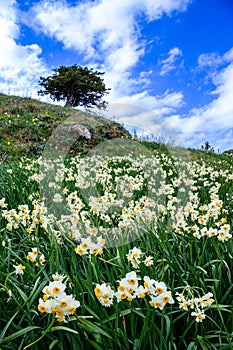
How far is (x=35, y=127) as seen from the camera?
1341cm

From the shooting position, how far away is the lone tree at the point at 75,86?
25.3m

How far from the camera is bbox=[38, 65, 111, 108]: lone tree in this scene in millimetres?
25344

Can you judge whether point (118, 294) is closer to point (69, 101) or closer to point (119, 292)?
point (119, 292)

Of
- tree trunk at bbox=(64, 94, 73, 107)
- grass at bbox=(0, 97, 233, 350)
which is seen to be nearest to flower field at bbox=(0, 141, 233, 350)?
grass at bbox=(0, 97, 233, 350)

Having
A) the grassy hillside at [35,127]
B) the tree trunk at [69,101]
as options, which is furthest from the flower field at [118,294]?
the tree trunk at [69,101]

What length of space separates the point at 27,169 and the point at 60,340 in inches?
206

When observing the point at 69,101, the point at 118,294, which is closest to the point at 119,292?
the point at 118,294

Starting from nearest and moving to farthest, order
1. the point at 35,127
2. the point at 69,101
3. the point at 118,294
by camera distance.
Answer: the point at 118,294
the point at 35,127
the point at 69,101

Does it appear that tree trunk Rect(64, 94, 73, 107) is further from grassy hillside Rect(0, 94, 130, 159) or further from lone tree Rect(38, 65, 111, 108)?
grassy hillside Rect(0, 94, 130, 159)

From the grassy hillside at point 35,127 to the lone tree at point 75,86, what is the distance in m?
9.09

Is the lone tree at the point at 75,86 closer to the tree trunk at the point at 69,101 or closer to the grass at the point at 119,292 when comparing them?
the tree trunk at the point at 69,101

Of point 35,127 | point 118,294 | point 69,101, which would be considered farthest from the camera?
point 69,101

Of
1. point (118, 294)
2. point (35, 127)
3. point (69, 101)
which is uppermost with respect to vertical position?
point (69, 101)

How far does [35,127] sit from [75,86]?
1358cm
